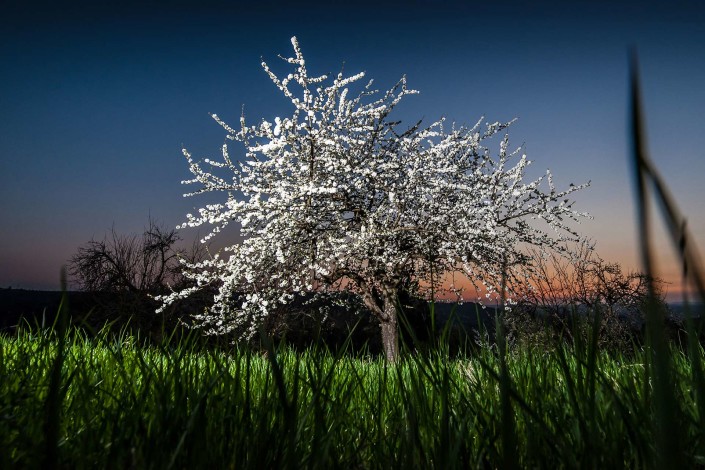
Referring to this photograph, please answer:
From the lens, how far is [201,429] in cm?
129

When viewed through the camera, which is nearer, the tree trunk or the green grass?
the green grass

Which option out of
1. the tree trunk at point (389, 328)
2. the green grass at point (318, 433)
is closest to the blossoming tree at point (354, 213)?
the tree trunk at point (389, 328)

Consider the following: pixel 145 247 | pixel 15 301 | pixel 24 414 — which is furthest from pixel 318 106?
pixel 15 301

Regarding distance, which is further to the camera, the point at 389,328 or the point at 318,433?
the point at 389,328

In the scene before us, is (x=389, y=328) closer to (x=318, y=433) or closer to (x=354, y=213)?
(x=354, y=213)

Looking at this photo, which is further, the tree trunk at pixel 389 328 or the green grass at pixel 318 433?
the tree trunk at pixel 389 328

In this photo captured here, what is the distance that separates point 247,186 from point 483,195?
16.9ft

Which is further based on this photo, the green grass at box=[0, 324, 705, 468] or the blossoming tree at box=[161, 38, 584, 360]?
the blossoming tree at box=[161, 38, 584, 360]

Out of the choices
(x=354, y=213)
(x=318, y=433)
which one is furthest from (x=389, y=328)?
(x=318, y=433)

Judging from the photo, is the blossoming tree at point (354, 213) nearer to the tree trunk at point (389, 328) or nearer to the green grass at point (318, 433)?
the tree trunk at point (389, 328)

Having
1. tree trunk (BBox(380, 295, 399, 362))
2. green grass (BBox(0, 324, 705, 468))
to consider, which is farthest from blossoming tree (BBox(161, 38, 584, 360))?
green grass (BBox(0, 324, 705, 468))

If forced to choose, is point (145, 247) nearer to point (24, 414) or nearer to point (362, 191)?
point (362, 191)

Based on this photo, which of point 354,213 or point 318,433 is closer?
point 318,433

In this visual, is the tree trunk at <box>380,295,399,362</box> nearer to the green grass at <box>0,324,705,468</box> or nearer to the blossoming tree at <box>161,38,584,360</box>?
the blossoming tree at <box>161,38,584,360</box>
